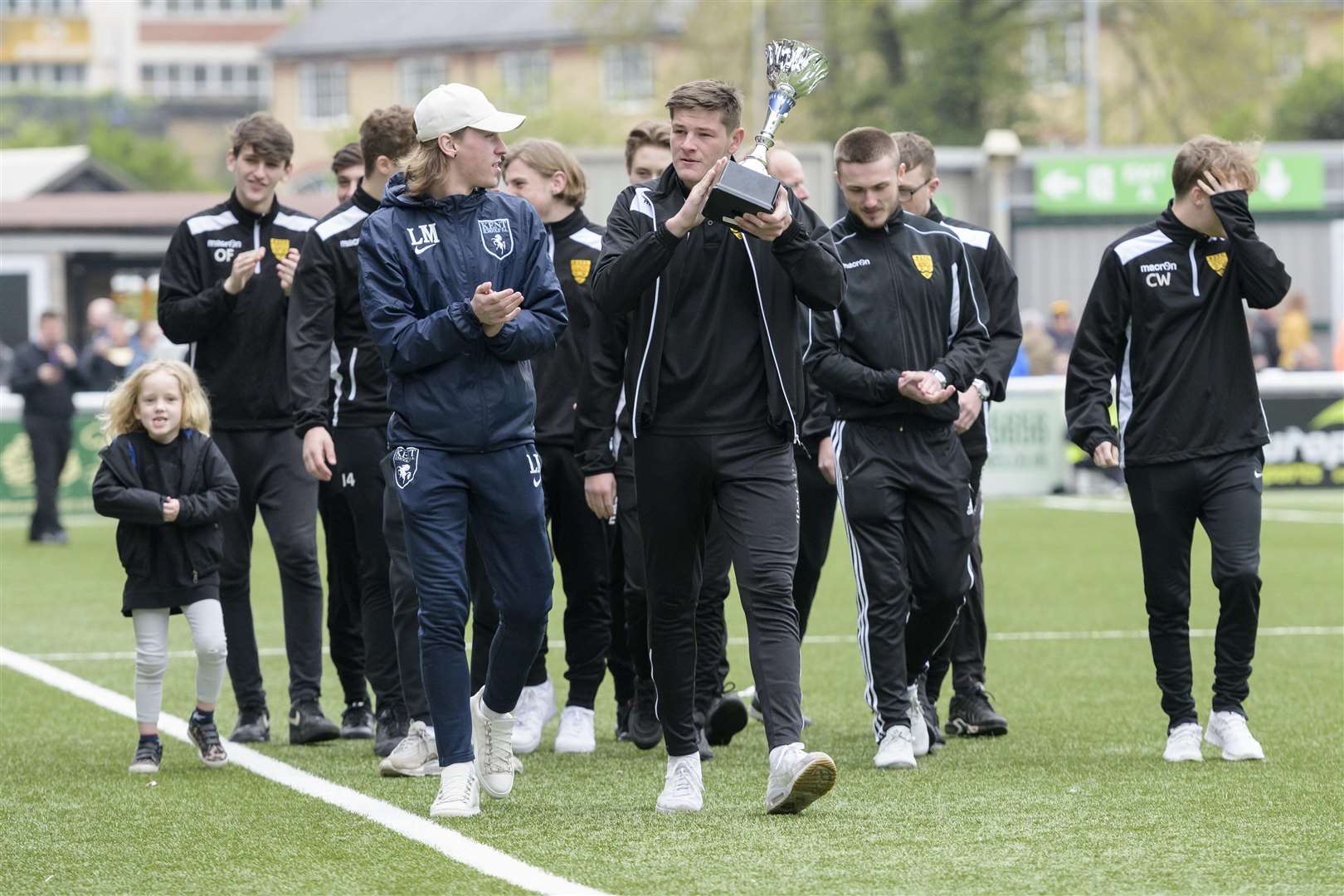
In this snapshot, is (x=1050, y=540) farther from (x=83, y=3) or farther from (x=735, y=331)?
(x=83, y=3)

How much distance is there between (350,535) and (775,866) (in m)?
3.11

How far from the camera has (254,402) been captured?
314 inches

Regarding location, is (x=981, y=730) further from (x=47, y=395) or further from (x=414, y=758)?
(x=47, y=395)

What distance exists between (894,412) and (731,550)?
1229 mm

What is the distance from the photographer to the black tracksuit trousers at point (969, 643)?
26.1 feet

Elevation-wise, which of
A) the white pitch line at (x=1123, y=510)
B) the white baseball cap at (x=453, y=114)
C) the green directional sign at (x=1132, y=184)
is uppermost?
the green directional sign at (x=1132, y=184)

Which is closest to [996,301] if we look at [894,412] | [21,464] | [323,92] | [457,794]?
[894,412]

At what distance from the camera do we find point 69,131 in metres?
77.8

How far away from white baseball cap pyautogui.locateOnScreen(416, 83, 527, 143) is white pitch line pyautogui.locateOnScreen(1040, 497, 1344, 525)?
45.4 ft

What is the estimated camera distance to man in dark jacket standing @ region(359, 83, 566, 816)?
245 inches

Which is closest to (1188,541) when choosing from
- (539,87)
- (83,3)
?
(539,87)

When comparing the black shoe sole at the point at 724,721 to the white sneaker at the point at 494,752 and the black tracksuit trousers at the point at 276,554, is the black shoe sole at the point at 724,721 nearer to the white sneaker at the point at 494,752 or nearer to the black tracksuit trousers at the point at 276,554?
the white sneaker at the point at 494,752

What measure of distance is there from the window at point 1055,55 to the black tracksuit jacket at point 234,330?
48581 mm

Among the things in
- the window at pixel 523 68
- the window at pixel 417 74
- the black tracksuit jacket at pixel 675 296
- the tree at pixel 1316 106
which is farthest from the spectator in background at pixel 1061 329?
the window at pixel 417 74
